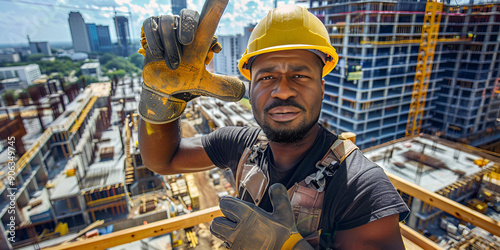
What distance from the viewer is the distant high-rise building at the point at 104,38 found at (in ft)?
63.5

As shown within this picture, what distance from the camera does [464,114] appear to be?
101 ft

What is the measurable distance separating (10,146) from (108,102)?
59.6ft

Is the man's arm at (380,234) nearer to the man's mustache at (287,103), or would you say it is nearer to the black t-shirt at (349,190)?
the black t-shirt at (349,190)

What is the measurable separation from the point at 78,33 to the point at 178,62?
21347 mm

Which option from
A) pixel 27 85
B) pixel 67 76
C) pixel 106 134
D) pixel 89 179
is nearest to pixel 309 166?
pixel 89 179

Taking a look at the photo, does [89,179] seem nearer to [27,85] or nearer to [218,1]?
[27,85]

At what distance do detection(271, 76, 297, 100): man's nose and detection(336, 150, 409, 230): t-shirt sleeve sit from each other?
2.35 ft

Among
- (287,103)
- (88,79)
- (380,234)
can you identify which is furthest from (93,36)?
(380,234)

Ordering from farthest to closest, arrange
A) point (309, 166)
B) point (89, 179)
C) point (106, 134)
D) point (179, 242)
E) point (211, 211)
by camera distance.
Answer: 1. point (106, 134)
2. point (89, 179)
3. point (179, 242)
4. point (211, 211)
5. point (309, 166)

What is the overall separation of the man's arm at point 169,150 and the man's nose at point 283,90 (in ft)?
3.97

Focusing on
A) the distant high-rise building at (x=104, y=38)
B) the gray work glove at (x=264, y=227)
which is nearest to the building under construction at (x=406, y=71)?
the distant high-rise building at (x=104, y=38)

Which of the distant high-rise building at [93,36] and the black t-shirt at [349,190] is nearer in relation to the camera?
the black t-shirt at [349,190]

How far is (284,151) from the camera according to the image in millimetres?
2051

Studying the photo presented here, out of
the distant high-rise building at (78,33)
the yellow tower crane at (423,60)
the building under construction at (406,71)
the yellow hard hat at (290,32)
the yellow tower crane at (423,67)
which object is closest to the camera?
the yellow hard hat at (290,32)
